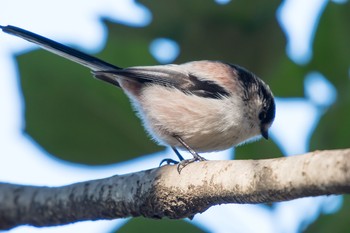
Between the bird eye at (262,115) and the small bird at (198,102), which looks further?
the bird eye at (262,115)

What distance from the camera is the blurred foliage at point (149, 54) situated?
2.53 meters

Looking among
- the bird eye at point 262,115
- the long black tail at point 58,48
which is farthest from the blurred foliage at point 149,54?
the bird eye at point 262,115

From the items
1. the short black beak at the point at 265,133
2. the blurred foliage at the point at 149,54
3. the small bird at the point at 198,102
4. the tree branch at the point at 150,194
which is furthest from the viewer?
the small bird at the point at 198,102

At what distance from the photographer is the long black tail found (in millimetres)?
3492

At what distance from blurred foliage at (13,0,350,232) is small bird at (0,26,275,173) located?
1159 mm

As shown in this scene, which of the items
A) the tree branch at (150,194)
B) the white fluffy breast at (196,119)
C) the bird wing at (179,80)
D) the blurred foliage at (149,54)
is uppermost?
the bird wing at (179,80)

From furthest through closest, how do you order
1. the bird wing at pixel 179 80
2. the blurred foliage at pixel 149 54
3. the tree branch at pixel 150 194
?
the bird wing at pixel 179 80, the blurred foliage at pixel 149 54, the tree branch at pixel 150 194

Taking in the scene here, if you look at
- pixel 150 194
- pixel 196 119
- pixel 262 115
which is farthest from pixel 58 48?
pixel 262 115

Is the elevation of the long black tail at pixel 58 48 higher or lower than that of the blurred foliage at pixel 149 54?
higher

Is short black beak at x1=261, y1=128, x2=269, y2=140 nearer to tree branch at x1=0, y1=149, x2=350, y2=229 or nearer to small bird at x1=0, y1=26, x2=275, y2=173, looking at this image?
small bird at x1=0, y1=26, x2=275, y2=173

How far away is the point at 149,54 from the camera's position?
2.73 m

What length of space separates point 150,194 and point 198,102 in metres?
1.47

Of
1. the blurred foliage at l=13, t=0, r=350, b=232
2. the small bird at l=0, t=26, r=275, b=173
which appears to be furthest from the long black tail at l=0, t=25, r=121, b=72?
the blurred foliage at l=13, t=0, r=350, b=232

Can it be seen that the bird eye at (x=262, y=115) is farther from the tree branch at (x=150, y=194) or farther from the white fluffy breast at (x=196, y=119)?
the tree branch at (x=150, y=194)
